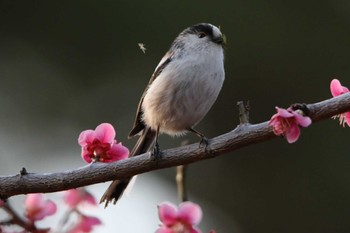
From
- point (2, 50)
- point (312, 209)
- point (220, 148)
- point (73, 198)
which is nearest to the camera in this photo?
point (220, 148)

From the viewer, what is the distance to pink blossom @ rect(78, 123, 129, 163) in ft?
11.1

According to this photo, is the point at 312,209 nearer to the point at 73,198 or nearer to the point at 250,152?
the point at 250,152

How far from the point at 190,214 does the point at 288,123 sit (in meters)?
0.44

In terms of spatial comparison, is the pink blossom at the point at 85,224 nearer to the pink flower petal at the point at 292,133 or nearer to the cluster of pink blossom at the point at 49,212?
the cluster of pink blossom at the point at 49,212

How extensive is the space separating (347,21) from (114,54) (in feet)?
7.71

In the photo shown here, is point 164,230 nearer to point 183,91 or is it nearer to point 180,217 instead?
point 180,217

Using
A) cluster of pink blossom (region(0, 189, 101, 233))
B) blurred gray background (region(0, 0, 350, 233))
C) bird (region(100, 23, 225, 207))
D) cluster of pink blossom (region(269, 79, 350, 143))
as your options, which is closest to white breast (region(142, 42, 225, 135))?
bird (region(100, 23, 225, 207))

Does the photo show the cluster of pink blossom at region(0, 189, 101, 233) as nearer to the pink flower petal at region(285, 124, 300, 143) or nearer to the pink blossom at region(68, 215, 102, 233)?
the pink blossom at region(68, 215, 102, 233)

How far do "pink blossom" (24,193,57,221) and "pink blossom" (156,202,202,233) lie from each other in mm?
478

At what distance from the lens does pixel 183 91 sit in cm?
421

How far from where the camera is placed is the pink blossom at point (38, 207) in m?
3.19

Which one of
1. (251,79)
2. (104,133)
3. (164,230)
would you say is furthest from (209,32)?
(251,79)

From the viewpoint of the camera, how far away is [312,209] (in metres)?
8.70

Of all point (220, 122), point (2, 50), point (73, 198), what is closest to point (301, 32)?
point (220, 122)
